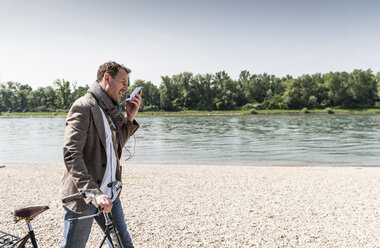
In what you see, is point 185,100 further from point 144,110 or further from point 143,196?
point 143,196

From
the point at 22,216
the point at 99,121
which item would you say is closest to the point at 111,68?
the point at 99,121

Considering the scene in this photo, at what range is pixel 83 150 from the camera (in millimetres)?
2752

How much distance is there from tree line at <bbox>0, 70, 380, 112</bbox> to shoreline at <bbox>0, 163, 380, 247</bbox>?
10279cm

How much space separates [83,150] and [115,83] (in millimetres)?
735

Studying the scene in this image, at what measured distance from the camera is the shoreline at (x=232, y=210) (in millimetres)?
5680

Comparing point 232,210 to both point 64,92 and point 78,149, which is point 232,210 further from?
point 64,92

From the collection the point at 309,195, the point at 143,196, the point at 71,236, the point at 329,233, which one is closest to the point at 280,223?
the point at 329,233

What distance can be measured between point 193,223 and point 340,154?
18.7m

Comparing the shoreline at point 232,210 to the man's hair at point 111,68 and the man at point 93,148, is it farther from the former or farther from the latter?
the man's hair at point 111,68

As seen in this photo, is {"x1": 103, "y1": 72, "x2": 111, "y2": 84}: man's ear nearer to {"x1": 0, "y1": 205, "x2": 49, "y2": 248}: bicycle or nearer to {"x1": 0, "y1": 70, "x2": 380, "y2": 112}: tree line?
{"x1": 0, "y1": 205, "x2": 49, "y2": 248}: bicycle

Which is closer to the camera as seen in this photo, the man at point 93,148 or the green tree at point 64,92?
the man at point 93,148

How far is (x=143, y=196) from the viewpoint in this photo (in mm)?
8867

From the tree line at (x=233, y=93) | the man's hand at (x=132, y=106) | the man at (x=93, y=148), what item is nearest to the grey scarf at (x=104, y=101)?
the man at (x=93, y=148)

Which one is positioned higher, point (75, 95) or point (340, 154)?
point (75, 95)
